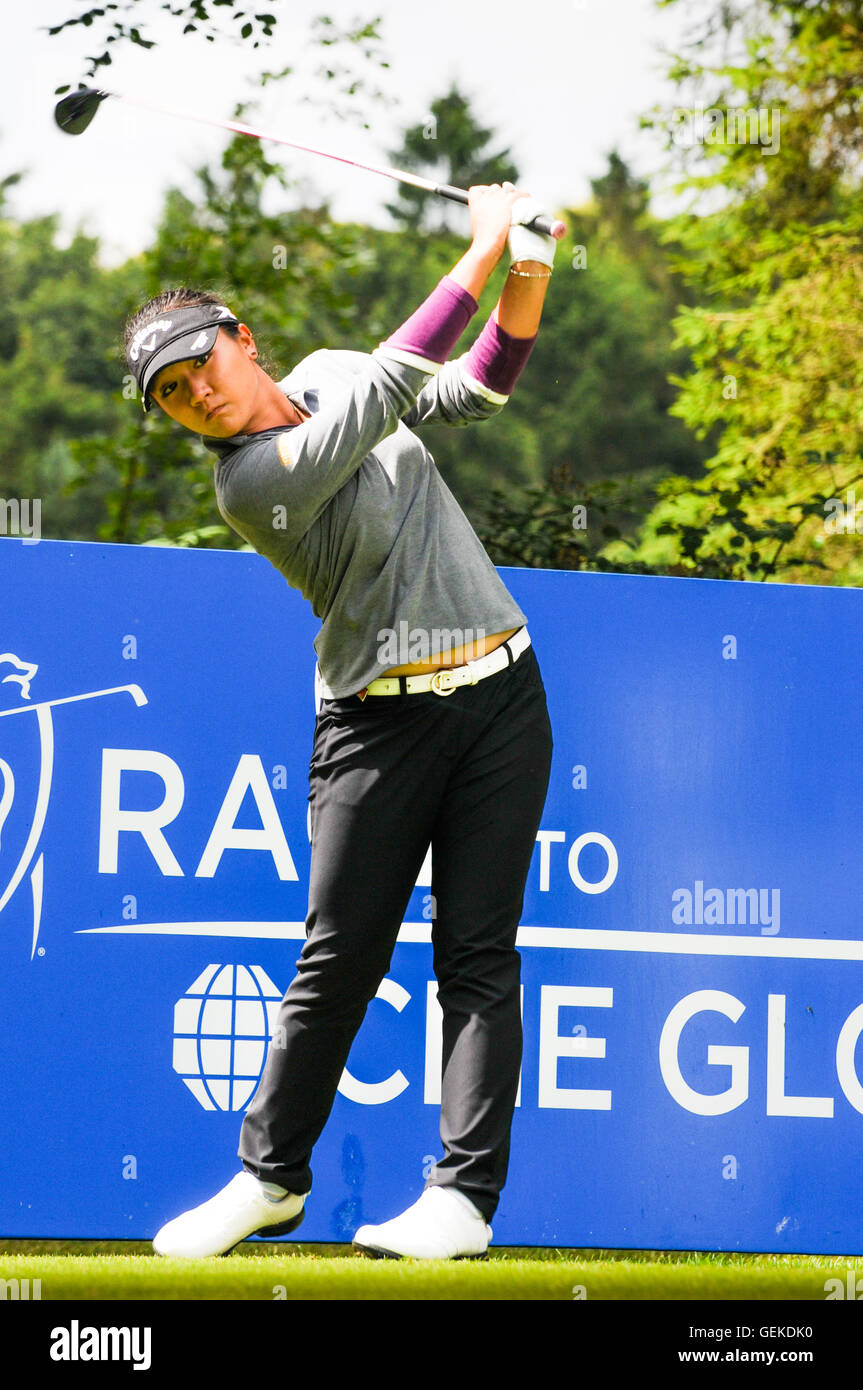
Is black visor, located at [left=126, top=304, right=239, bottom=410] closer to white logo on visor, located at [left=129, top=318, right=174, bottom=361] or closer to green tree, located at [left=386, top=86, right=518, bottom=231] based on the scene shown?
white logo on visor, located at [left=129, top=318, right=174, bottom=361]

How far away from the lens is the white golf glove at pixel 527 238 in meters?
2.41

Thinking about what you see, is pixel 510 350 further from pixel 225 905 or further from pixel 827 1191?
pixel 827 1191

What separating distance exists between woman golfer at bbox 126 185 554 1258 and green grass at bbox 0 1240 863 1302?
5 cm

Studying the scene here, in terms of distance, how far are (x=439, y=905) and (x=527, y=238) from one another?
44.9 inches

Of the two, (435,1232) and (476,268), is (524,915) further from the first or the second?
(476,268)

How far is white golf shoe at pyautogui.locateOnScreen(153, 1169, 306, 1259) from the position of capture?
258 cm

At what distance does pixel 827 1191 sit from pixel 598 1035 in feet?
1.97

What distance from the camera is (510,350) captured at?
8.88 feet

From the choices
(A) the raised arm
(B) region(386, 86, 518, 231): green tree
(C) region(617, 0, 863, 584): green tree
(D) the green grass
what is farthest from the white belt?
(B) region(386, 86, 518, 231): green tree

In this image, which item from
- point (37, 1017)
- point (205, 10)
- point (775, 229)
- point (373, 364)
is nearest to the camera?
point (373, 364)

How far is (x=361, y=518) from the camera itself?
252 cm
